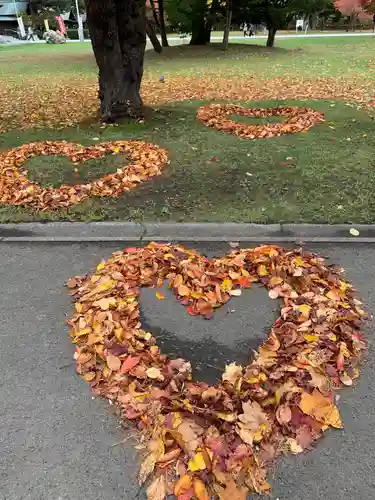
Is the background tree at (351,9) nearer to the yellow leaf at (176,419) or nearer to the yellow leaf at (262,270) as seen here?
the yellow leaf at (262,270)

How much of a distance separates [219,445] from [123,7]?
731 centimetres

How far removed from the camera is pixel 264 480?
2.26 metres

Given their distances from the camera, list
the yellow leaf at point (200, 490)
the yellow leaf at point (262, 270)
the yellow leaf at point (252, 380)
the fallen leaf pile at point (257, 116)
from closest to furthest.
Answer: the yellow leaf at point (200, 490) < the yellow leaf at point (252, 380) < the yellow leaf at point (262, 270) < the fallen leaf pile at point (257, 116)

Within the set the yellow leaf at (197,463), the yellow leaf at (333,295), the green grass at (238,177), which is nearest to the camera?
the yellow leaf at (197,463)

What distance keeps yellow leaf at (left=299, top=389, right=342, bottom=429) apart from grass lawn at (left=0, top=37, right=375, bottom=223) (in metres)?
2.48

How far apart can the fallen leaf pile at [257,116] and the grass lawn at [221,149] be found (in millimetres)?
224

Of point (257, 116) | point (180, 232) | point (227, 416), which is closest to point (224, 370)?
point (227, 416)

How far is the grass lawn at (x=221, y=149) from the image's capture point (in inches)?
203

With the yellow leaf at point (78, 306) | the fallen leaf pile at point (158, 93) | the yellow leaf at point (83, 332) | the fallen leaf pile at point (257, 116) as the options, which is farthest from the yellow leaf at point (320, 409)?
the fallen leaf pile at point (158, 93)

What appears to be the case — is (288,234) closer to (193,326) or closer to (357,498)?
(193,326)

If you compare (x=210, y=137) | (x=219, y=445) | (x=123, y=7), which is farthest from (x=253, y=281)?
(x=123, y=7)

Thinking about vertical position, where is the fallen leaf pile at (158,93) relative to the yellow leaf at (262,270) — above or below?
below

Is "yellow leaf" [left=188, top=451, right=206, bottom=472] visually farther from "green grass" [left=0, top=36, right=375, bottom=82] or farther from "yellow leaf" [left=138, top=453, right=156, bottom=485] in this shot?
"green grass" [left=0, top=36, right=375, bottom=82]

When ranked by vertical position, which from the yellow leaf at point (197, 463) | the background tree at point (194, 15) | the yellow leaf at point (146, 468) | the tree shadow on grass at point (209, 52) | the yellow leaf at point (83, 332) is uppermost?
the background tree at point (194, 15)
